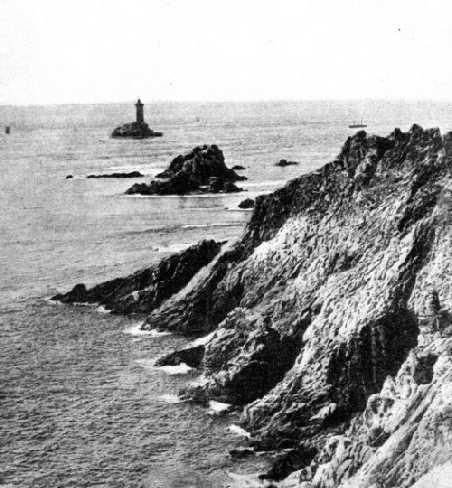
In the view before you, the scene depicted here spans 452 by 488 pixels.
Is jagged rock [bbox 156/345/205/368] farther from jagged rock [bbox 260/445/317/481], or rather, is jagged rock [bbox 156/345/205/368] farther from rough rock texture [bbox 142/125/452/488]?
jagged rock [bbox 260/445/317/481]

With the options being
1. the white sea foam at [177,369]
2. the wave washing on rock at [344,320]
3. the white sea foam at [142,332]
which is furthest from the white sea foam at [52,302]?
the white sea foam at [177,369]

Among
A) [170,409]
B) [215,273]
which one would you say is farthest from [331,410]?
[215,273]

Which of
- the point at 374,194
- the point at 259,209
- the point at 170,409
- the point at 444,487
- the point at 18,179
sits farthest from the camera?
the point at 18,179

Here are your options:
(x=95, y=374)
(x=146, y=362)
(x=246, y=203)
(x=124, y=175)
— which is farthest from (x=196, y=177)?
(x=95, y=374)

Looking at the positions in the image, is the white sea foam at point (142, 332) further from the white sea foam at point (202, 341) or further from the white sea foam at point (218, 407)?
the white sea foam at point (218, 407)

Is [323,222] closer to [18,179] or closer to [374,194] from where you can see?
[374,194]

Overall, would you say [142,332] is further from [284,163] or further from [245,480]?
[284,163]
